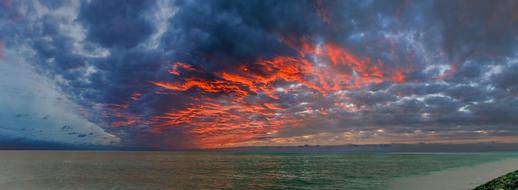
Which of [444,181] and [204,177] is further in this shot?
[204,177]

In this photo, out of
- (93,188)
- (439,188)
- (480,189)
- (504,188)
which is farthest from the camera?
(93,188)

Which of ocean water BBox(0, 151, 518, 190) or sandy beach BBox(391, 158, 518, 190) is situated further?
ocean water BBox(0, 151, 518, 190)

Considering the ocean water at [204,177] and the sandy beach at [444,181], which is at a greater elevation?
the sandy beach at [444,181]

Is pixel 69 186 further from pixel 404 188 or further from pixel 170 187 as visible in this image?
pixel 404 188

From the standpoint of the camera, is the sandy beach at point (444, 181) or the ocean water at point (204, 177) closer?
the sandy beach at point (444, 181)

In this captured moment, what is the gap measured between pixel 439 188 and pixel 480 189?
1066 centimetres

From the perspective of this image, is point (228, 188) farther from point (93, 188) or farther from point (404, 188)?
point (404, 188)

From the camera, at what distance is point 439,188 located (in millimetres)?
35031

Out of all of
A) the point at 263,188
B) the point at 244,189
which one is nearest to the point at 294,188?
the point at 263,188

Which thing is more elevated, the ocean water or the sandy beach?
the sandy beach

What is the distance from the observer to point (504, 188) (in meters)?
22.2

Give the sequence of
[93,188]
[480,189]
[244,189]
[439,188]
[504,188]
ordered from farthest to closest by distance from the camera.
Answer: [93,188] < [244,189] < [439,188] < [480,189] < [504,188]

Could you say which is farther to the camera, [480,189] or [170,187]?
[170,187]

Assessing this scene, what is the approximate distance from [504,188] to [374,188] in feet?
53.2
